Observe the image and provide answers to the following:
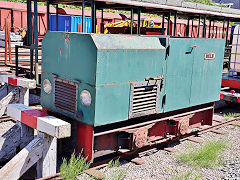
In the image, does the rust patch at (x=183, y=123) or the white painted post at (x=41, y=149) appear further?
the rust patch at (x=183, y=123)

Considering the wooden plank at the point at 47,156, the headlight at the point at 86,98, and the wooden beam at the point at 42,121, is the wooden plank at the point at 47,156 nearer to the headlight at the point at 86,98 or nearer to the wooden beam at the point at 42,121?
the wooden beam at the point at 42,121

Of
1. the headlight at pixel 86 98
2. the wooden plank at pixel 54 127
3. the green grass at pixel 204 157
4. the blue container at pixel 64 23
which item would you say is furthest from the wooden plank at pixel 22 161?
the blue container at pixel 64 23

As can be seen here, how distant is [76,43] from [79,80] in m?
0.53

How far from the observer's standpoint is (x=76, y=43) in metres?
4.21

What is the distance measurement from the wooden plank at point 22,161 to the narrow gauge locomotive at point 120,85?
0.67 m

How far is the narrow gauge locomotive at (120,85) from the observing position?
414 centimetres

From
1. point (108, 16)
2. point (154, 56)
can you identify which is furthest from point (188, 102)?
point (108, 16)

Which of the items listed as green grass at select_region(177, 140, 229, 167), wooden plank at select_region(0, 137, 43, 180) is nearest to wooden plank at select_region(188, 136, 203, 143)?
green grass at select_region(177, 140, 229, 167)

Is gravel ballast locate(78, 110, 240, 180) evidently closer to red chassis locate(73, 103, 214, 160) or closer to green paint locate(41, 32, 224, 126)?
red chassis locate(73, 103, 214, 160)

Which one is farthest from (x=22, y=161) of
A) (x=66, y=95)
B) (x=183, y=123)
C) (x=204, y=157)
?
(x=183, y=123)

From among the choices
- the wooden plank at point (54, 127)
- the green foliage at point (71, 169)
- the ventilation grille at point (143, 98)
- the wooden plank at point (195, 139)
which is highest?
the ventilation grille at point (143, 98)

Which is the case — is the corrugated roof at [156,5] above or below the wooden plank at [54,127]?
above

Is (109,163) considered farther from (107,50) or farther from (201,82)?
(201,82)

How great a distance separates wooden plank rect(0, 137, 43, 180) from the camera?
150 inches
